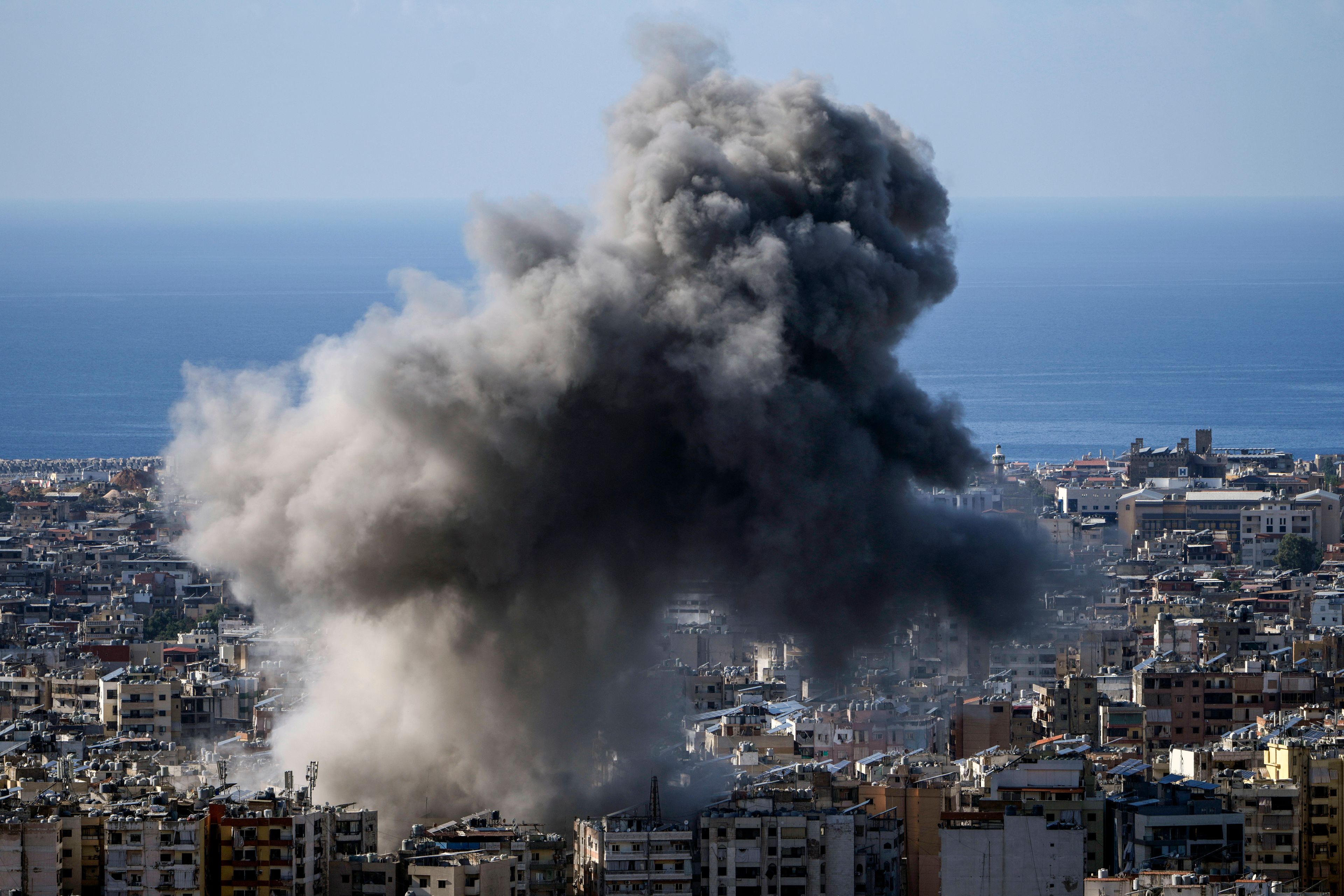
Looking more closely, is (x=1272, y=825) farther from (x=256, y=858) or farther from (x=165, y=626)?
(x=165, y=626)

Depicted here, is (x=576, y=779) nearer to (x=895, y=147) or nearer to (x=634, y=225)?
(x=634, y=225)

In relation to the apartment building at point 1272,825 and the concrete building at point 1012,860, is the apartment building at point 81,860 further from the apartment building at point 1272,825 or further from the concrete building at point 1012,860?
the apartment building at point 1272,825

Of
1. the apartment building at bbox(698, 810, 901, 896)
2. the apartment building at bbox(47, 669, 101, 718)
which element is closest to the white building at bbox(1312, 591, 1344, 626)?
the apartment building at bbox(47, 669, 101, 718)

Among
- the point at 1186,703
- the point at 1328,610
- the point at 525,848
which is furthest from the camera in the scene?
the point at 1328,610

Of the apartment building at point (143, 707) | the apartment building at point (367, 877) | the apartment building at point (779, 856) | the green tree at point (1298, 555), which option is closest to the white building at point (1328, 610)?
the green tree at point (1298, 555)

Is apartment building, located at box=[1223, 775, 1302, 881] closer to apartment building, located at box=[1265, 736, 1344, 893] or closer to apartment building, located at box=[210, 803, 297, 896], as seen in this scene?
apartment building, located at box=[1265, 736, 1344, 893]

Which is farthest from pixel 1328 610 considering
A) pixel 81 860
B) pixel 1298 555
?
pixel 81 860
